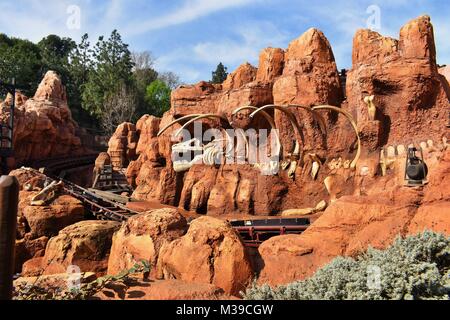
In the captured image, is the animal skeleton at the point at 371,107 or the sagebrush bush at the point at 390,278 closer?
the sagebrush bush at the point at 390,278

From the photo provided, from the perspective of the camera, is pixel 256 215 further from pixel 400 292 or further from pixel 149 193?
pixel 400 292

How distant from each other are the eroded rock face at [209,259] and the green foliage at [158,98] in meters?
35.9

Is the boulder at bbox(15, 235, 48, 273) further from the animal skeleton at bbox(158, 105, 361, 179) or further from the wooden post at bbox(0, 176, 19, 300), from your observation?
the wooden post at bbox(0, 176, 19, 300)

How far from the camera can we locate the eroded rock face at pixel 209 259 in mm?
5898

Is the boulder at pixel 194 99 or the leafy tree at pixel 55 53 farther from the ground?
the leafy tree at pixel 55 53

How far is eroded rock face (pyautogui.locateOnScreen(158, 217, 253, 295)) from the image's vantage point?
19.4ft

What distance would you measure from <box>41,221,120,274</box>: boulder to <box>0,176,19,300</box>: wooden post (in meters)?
6.31

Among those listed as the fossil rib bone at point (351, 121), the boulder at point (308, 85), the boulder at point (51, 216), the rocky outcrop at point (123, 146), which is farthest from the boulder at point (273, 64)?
the rocky outcrop at point (123, 146)

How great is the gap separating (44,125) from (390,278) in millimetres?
27660

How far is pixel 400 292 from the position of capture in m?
3.96

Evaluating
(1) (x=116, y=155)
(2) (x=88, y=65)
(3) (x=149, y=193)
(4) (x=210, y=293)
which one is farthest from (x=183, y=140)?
(2) (x=88, y=65)

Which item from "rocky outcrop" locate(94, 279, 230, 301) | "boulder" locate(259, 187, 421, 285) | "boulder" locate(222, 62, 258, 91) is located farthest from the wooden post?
"boulder" locate(222, 62, 258, 91)

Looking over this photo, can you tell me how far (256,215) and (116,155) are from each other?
14.8 m

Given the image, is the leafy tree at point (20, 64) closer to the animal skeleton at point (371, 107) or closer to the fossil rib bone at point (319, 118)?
the fossil rib bone at point (319, 118)
